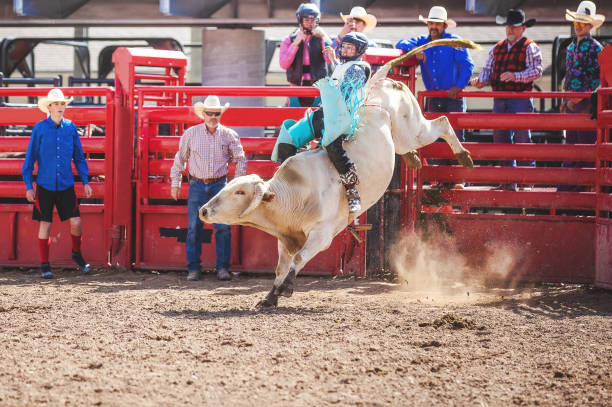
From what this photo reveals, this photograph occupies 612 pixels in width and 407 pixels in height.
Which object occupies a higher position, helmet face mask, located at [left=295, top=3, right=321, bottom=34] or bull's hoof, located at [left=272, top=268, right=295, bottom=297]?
helmet face mask, located at [left=295, top=3, right=321, bottom=34]

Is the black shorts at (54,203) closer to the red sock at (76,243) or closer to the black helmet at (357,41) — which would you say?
the red sock at (76,243)

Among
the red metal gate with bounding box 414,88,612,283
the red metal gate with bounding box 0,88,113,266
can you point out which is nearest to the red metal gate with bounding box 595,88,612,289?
the red metal gate with bounding box 414,88,612,283

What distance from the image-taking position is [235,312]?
6.27 metres

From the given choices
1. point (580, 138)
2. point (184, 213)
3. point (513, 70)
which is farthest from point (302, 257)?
point (580, 138)

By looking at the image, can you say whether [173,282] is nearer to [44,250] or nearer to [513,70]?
[44,250]

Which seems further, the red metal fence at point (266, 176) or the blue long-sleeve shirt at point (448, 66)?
the blue long-sleeve shirt at point (448, 66)

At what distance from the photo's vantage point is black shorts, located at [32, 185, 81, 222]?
27.0 ft

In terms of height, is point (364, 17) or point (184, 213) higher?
point (364, 17)

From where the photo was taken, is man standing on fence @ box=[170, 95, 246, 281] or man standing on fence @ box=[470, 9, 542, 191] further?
man standing on fence @ box=[470, 9, 542, 191]

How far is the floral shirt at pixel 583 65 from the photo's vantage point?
838 cm

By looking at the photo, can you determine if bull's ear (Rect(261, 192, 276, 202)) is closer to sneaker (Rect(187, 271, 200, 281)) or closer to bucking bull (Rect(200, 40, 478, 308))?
bucking bull (Rect(200, 40, 478, 308))

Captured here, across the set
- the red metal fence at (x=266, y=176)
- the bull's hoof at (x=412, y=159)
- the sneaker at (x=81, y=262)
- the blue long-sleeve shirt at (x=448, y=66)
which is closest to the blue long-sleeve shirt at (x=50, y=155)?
the red metal fence at (x=266, y=176)

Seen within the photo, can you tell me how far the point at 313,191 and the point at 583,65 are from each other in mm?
3613

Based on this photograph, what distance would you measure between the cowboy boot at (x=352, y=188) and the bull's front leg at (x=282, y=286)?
619 mm
